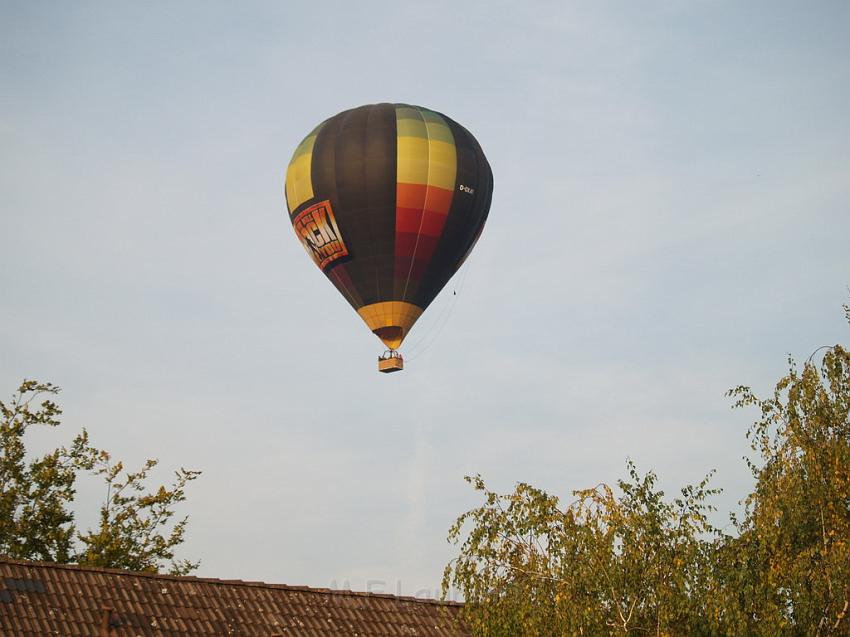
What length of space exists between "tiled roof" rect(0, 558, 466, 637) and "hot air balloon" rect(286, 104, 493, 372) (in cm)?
1580

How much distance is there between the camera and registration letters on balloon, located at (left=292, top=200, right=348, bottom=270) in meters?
35.7

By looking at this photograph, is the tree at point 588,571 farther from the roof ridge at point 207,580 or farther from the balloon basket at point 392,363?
the balloon basket at point 392,363

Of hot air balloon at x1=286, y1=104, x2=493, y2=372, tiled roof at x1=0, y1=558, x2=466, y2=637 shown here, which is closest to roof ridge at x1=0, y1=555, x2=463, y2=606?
tiled roof at x1=0, y1=558, x2=466, y2=637

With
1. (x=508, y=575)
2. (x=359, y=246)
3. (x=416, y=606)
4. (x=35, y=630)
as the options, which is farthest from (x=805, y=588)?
(x=359, y=246)

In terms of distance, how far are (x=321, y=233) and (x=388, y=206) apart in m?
2.46

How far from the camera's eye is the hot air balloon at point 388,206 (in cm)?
3509

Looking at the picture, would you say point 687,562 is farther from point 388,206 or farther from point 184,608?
point 388,206

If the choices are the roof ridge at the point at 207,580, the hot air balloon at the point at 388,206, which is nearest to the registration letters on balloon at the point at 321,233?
the hot air balloon at the point at 388,206

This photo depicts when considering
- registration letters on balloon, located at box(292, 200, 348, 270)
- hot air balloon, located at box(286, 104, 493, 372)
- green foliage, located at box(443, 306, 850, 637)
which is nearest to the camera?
green foliage, located at box(443, 306, 850, 637)

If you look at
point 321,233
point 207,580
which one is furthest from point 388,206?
point 207,580

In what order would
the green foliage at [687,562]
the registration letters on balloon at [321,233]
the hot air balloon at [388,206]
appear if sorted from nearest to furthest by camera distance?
the green foliage at [687,562] → the hot air balloon at [388,206] → the registration letters on balloon at [321,233]

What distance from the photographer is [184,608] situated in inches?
735

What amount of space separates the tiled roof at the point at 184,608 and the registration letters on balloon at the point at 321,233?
16573 millimetres

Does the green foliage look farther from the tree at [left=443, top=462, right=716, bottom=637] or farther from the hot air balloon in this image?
the hot air balloon
